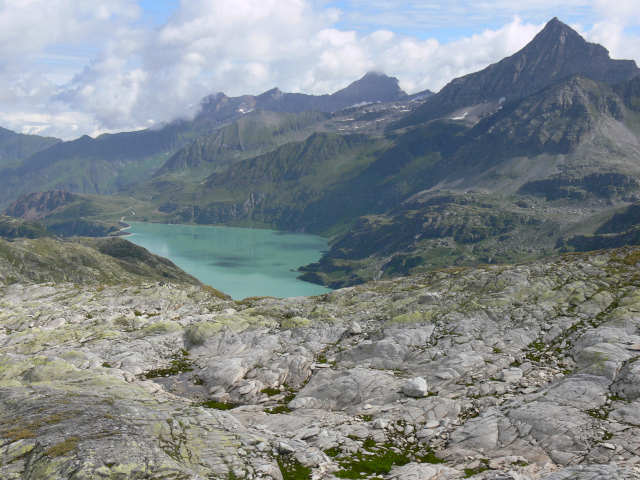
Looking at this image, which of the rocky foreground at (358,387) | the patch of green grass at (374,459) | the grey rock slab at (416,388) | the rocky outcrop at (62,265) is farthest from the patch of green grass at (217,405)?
the rocky outcrop at (62,265)

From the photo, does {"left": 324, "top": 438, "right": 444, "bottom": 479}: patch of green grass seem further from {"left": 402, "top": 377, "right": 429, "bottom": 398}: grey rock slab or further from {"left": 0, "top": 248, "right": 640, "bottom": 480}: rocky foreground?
{"left": 402, "top": 377, "right": 429, "bottom": 398}: grey rock slab

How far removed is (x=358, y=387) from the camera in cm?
3133

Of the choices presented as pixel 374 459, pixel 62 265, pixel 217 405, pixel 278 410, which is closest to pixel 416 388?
pixel 374 459

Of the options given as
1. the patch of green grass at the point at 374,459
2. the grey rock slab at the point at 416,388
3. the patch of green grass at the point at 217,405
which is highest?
the grey rock slab at the point at 416,388

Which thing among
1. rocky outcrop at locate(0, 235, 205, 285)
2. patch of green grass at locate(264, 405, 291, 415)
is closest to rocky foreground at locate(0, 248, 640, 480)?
patch of green grass at locate(264, 405, 291, 415)

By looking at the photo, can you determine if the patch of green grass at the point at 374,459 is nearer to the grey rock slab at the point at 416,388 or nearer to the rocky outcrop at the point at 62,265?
the grey rock slab at the point at 416,388

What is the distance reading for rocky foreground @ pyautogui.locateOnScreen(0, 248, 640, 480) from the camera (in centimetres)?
2067

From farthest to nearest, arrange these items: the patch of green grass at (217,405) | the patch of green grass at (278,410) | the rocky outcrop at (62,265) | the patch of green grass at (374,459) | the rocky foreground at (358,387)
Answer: the rocky outcrop at (62,265) → the patch of green grass at (217,405) → the patch of green grass at (278,410) → the patch of green grass at (374,459) → the rocky foreground at (358,387)

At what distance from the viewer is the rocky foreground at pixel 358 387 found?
2067 centimetres

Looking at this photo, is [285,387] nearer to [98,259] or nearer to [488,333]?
[488,333]

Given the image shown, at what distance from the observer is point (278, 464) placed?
21.8m

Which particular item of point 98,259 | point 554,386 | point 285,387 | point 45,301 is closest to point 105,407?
point 285,387

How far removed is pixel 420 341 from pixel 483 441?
13959 mm

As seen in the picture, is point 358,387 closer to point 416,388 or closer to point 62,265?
point 416,388
